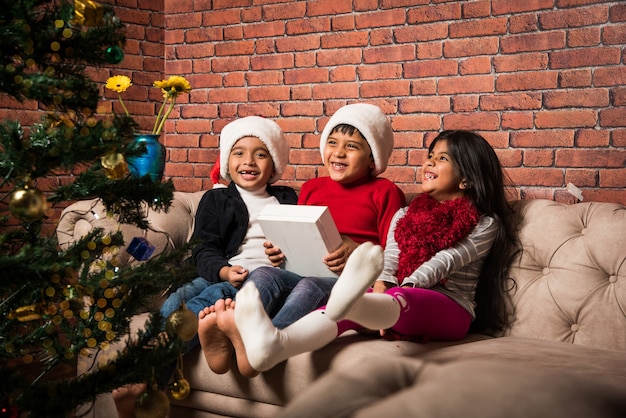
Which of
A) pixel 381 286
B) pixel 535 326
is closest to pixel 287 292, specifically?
pixel 381 286

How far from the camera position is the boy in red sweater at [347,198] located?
81.8 inches

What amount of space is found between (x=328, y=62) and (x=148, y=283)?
182 cm

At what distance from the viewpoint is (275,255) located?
7.34 ft

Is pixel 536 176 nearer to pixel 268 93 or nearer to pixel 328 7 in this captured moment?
pixel 328 7

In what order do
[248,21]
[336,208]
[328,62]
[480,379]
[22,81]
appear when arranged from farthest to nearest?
[248,21] → [328,62] → [336,208] → [22,81] → [480,379]

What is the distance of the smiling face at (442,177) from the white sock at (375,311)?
1.81ft

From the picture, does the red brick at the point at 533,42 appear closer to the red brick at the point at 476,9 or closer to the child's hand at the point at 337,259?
the red brick at the point at 476,9

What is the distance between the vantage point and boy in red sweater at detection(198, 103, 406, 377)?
2.08m

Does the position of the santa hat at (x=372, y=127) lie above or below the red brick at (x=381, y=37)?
below

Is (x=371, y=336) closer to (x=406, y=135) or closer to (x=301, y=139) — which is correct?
(x=406, y=135)

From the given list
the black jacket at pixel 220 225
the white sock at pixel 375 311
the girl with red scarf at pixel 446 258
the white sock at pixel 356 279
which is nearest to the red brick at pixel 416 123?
the girl with red scarf at pixel 446 258

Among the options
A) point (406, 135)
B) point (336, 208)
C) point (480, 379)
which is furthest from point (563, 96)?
point (480, 379)

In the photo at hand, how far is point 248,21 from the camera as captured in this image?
130 inches

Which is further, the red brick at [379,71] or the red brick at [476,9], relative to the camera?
the red brick at [379,71]
